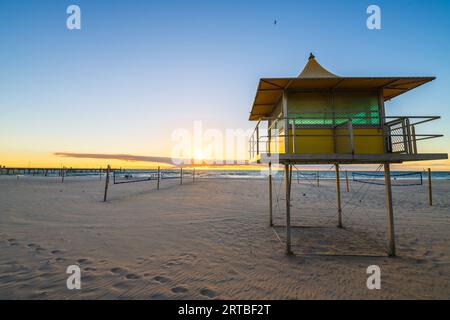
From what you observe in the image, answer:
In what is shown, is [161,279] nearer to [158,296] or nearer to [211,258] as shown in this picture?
[158,296]

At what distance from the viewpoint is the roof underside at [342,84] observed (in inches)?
266

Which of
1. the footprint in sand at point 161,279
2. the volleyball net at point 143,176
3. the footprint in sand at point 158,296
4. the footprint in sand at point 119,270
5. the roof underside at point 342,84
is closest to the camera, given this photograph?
the footprint in sand at point 158,296

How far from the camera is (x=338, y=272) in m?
5.70

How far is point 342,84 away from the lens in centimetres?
724

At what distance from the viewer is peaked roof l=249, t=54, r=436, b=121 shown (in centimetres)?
677

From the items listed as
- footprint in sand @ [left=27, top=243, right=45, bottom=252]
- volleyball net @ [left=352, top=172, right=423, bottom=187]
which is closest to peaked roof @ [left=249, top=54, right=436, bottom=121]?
volleyball net @ [left=352, top=172, right=423, bottom=187]

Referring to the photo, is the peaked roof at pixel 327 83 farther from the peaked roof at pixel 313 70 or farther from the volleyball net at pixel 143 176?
the volleyball net at pixel 143 176

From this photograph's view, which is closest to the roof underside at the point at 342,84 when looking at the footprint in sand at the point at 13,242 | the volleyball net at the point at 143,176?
the footprint in sand at the point at 13,242

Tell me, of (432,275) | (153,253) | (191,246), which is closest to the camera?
(432,275)

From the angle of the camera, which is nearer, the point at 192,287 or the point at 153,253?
the point at 192,287

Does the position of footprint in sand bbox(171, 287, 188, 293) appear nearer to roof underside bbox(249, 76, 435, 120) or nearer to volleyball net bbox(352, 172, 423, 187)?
roof underside bbox(249, 76, 435, 120)

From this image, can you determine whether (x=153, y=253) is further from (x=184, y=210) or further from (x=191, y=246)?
(x=184, y=210)
